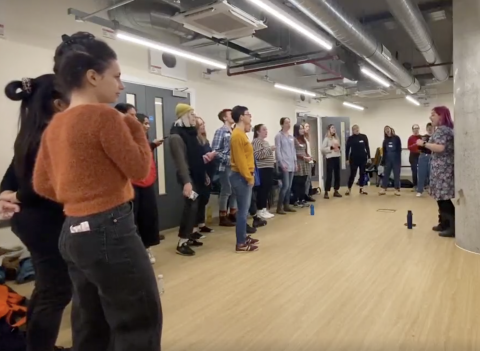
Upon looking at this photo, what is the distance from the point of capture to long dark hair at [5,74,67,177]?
1.55 metres

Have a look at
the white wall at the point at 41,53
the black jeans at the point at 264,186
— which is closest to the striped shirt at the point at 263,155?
the black jeans at the point at 264,186

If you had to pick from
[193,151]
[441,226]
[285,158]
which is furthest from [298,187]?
[193,151]

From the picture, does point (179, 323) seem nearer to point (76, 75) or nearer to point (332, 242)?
point (76, 75)

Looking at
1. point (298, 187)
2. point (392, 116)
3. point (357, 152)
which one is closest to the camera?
point (298, 187)

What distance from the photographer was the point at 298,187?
711 centimetres

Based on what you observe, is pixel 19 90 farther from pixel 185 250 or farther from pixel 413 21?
pixel 413 21

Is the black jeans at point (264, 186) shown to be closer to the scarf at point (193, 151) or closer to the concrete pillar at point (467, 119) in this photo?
the scarf at point (193, 151)

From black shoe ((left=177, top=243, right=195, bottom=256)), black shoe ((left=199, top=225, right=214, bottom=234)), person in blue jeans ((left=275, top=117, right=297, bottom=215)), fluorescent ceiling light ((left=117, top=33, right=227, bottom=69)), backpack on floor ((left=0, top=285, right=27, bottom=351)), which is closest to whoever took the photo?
backpack on floor ((left=0, top=285, right=27, bottom=351))

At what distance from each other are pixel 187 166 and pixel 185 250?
0.88m

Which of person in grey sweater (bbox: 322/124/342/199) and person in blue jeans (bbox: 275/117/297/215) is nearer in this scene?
person in blue jeans (bbox: 275/117/297/215)

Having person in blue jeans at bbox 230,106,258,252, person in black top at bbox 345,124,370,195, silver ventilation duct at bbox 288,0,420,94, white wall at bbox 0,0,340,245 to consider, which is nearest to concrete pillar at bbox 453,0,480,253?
silver ventilation duct at bbox 288,0,420,94

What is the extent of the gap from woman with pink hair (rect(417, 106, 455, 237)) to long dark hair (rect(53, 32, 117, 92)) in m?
3.87

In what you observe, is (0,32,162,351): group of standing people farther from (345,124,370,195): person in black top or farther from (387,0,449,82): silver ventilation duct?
(345,124,370,195): person in black top

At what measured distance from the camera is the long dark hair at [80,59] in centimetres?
117
